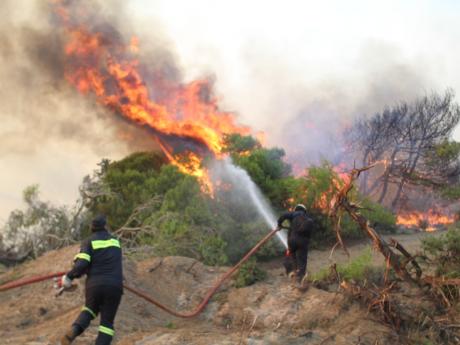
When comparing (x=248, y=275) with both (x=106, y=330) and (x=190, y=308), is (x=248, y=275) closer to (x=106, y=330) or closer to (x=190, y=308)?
(x=190, y=308)

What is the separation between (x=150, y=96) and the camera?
113 ft

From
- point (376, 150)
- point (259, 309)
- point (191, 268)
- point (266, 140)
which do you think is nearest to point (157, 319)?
point (259, 309)

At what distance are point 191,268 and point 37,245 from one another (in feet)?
28.2

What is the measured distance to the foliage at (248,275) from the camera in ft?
41.9

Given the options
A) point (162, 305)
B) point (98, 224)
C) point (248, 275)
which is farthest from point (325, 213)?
point (98, 224)

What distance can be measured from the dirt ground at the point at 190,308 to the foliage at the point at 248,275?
0.69ft

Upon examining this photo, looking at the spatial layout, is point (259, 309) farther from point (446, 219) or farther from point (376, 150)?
point (446, 219)

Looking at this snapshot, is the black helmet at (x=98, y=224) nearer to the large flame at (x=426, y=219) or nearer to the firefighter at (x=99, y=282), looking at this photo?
the firefighter at (x=99, y=282)

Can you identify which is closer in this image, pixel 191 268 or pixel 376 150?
pixel 191 268

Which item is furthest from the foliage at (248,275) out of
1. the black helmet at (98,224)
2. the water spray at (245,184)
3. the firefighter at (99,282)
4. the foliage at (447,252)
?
the water spray at (245,184)

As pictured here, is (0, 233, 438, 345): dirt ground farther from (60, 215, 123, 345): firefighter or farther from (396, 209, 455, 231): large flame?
(396, 209, 455, 231): large flame

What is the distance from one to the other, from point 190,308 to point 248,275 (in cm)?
162

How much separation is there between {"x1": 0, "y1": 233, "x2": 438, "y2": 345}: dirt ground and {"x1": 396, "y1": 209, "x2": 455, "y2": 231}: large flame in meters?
25.6

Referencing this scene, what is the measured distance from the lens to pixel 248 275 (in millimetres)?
12844
